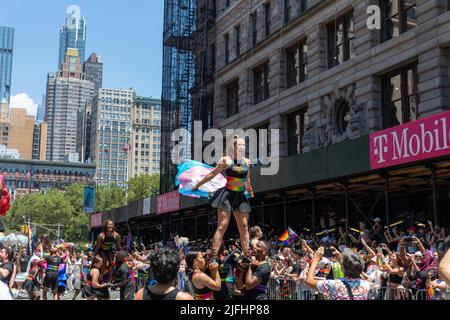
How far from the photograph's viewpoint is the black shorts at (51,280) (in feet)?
58.5

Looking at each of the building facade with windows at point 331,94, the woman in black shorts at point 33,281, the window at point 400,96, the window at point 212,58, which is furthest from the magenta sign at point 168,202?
the woman in black shorts at point 33,281

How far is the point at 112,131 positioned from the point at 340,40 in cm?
16330

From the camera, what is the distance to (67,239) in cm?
11538

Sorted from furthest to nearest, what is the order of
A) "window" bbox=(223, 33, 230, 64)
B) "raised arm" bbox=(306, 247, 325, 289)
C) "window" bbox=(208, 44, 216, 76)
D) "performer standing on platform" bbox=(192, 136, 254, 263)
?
1. "window" bbox=(208, 44, 216, 76)
2. "window" bbox=(223, 33, 230, 64)
3. "performer standing on platform" bbox=(192, 136, 254, 263)
4. "raised arm" bbox=(306, 247, 325, 289)

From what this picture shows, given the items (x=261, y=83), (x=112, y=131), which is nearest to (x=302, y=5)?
(x=261, y=83)

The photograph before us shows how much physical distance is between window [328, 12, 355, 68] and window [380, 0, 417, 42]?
7.56ft

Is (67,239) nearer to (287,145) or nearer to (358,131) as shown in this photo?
(287,145)

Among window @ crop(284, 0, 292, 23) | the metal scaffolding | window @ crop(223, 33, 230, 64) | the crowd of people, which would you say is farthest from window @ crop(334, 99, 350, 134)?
the metal scaffolding

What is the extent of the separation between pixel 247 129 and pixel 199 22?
39.3 ft

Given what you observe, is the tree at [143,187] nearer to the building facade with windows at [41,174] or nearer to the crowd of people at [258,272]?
the crowd of people at [258,272]

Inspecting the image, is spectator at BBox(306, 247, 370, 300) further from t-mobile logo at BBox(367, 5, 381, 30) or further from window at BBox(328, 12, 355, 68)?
window at BBox(328, 12, 355, 68)

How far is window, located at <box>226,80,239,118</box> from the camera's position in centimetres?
4134

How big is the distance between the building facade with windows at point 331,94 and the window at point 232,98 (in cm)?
8
